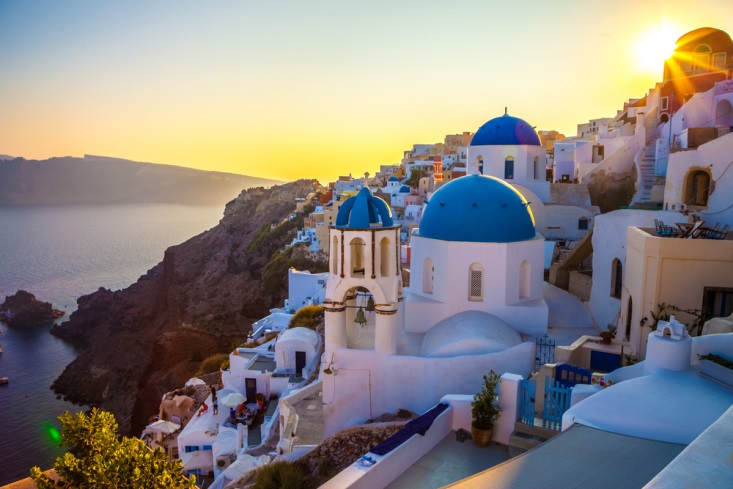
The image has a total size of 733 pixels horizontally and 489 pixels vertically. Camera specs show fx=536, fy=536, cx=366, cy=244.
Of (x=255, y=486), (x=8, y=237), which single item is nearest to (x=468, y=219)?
(x=255, y=486)

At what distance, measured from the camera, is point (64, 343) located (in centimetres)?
5206

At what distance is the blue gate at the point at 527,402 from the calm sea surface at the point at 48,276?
27120 millimetres

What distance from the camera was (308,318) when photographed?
76.7ft

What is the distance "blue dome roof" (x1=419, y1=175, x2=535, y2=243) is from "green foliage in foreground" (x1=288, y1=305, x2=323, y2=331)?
9.84 m

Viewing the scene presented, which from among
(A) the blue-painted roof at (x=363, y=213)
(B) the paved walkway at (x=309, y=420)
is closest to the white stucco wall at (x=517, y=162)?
(A) the blue-painted roof at (x=363, y=213)

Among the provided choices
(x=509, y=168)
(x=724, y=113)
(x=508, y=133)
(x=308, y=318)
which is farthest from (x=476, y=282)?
(x=724, y=113)

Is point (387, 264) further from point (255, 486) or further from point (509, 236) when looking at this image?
point (255, 486)

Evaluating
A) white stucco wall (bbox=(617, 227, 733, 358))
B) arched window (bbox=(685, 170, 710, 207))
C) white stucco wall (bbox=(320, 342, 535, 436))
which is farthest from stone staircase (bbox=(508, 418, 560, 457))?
arched window (bbox=(685, 170, 710, 207))

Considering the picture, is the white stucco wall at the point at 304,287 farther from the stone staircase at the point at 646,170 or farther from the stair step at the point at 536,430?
the stair step at the point at 536,430

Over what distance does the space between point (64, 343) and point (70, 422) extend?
50.7 metres

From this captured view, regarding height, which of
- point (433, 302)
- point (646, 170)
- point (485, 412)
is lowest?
point (485, 412)

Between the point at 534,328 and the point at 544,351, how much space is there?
997mm

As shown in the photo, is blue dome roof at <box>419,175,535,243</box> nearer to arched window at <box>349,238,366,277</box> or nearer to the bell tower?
the bell tower

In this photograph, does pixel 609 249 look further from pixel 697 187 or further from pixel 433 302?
pixel 433 302
